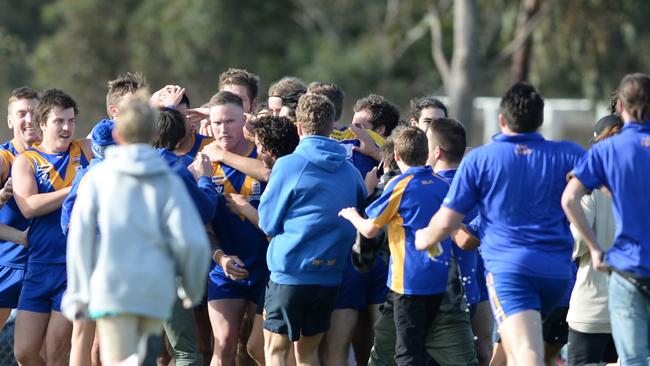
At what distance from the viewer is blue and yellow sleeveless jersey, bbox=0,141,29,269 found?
8.16 meters

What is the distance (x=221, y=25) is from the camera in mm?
31969

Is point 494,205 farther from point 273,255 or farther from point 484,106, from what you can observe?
point 484,106

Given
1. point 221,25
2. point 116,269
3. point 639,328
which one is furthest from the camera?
point 221,25

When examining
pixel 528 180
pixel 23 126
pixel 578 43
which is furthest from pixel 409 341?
pixel 578 43

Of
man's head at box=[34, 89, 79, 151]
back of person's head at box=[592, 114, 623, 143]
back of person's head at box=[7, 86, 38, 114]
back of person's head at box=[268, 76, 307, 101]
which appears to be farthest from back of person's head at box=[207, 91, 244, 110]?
back of person's head at box=[592, 114, 623, 143]

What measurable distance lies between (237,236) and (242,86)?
4.69 feet

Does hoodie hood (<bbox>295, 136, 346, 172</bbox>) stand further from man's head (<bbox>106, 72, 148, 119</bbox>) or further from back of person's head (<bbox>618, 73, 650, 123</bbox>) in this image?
back of person's head (<bbox>618, 73, 650, 123</bbox>)

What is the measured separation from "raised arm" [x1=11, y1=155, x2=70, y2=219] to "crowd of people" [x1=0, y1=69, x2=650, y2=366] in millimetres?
15

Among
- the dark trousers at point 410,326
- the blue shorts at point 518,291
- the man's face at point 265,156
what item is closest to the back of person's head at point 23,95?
the man's face at point 265,156

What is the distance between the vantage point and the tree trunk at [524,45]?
28.4 metres

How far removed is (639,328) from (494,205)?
3.41 feet

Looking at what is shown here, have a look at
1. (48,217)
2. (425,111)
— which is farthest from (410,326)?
(48,217)

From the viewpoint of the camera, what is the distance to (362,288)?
317 inches

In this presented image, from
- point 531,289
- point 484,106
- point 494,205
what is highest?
point 494,205
